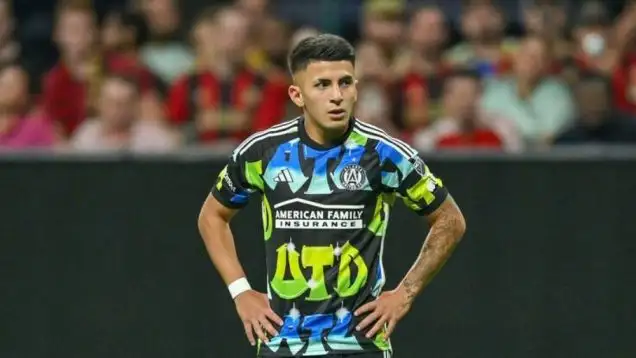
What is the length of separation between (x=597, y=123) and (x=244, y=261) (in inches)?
104

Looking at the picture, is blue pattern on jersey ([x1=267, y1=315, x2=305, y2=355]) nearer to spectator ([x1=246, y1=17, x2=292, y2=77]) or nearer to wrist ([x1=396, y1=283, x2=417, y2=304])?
wrist ([x1=396, y1=283, x2=417, y2=304])

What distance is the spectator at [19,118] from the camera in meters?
9.39

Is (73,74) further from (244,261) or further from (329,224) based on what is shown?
Answer: (329,224)

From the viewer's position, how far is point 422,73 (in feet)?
33.1

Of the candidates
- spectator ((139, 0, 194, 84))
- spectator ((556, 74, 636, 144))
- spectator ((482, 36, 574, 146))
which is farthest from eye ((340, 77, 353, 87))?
spectator ((139, 0, 194, 84))

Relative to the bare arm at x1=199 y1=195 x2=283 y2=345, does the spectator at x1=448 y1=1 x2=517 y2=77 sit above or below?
above

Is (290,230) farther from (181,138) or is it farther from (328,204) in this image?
(181,138)

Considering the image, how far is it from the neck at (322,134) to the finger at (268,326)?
2.36 ft

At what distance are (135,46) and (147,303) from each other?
307 centimetres

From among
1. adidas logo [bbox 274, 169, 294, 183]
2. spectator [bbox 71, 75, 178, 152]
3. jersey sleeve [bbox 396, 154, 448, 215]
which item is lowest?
jersey sleeve [bbox 396, 154, 448, 215]

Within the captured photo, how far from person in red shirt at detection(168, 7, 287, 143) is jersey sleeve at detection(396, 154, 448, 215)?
3747 millimetres

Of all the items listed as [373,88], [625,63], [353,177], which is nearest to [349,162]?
[353,177]

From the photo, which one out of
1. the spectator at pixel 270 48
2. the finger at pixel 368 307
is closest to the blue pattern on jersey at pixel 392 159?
the finger at pixel 368 307

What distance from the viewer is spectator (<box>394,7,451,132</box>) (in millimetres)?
9734
